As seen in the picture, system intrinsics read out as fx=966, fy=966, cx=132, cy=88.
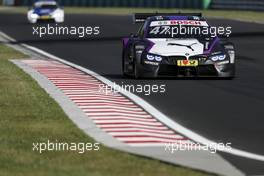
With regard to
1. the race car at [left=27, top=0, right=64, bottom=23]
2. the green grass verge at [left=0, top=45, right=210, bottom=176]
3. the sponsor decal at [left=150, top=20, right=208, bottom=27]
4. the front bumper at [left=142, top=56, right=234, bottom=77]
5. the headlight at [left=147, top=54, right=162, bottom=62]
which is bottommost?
the race car at [left=27, top=0, right=64, bottom=23]

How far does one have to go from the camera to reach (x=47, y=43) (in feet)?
114

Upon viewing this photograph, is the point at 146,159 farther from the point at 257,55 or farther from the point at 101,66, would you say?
the point at 257,55

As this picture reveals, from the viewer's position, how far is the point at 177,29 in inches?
762

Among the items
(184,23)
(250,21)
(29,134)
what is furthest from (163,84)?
(250,21)

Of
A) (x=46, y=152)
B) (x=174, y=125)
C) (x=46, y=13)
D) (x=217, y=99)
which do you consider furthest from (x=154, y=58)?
(x=46, y=13)

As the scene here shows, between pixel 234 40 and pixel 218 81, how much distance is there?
57.9 feet

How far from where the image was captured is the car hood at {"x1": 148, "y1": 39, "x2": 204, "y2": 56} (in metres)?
18.2

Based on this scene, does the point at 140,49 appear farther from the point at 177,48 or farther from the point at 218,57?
the point at 218,57

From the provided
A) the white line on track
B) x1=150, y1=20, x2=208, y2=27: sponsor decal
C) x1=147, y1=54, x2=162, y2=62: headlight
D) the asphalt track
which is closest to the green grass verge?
the asphalt track

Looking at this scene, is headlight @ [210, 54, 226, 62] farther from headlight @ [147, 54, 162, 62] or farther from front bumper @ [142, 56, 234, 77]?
headlight @ [147, 54, 162, 62]

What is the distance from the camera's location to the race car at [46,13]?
180ft

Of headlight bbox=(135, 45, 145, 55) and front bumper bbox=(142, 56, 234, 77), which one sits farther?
headlight bbox=(135, 45, 145, 55)

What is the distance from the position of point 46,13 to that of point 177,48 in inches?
1470

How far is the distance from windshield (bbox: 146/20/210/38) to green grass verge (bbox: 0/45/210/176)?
4.72 metres
